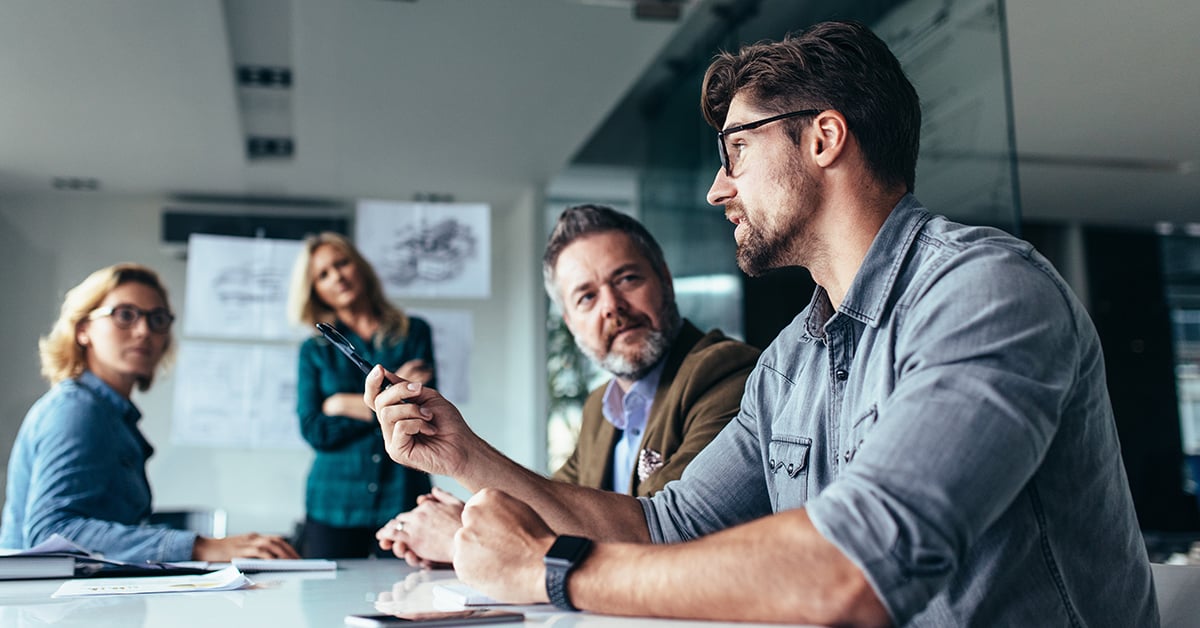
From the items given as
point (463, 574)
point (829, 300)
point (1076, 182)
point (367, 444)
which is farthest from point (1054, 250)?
point (463, 574)

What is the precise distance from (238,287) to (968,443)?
11.0 ft

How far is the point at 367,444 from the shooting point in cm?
327

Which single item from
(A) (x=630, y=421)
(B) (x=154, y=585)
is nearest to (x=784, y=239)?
(A) (x=630, y=421)

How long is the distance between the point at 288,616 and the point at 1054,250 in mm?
8493

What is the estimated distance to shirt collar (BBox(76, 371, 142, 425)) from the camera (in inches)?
96.6

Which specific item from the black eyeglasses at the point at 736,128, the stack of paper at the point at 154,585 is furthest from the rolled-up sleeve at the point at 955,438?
the stack of paper at the point at 154,585

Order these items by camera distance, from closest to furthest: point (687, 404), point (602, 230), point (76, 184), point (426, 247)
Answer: point (687, 404) < point (602, 230) < point (76, 184) < point (426, 247)

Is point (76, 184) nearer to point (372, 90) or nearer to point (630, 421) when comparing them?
point (372, 90)

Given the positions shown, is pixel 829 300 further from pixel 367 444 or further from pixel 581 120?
pixel 581 120

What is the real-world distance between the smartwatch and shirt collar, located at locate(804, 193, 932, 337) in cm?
46

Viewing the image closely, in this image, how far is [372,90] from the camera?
3.96m

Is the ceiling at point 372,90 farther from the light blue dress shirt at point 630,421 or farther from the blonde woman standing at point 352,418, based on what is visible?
the light blue dress shirt at point 630,421

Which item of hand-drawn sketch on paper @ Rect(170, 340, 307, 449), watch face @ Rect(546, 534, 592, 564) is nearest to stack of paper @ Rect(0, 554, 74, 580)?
watch face @ Rect(546, 534, 592, 564)

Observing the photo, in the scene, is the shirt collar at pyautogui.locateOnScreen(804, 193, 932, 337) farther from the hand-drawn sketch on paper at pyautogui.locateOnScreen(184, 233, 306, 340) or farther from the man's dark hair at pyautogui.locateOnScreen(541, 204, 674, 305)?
the hand-drawn sketch on paper at pyautogui.locateOnScreen(184, 233, 306, 340)
